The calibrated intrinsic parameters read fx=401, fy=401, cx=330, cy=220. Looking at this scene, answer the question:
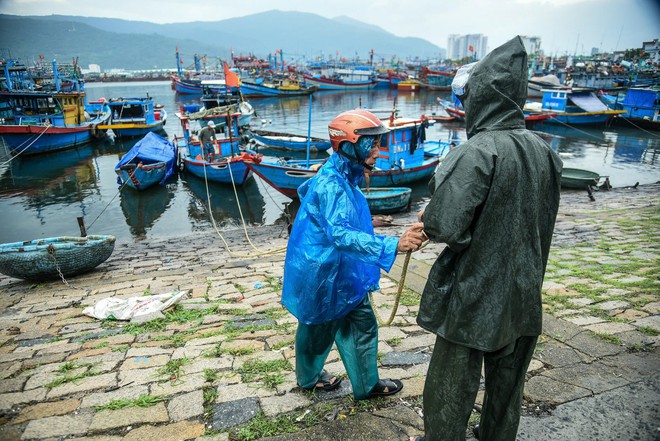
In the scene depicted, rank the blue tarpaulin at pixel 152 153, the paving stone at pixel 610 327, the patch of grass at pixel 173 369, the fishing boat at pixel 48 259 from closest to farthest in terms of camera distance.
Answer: the patch of grass at pixel 173 369, the paving stone at pixel 610 327, the fishing boat at pixel 48 259, the blue tarpaulin at pixel 152 153

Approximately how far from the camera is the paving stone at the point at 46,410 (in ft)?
9.34

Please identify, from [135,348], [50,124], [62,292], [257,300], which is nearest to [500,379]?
[135,348]

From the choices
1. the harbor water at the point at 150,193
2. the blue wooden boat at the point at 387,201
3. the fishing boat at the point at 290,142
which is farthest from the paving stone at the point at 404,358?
the fishing boat at the point at 290,142

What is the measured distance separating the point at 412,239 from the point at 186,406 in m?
2.09

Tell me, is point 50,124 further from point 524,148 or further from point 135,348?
point 524,148

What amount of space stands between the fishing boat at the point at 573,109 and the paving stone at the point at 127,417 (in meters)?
35.8

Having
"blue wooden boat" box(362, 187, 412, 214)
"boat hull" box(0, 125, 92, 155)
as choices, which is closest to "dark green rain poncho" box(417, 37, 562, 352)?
"blue wooden boat" box(362, 187, 412, 214)

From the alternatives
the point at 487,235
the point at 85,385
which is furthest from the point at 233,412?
the point at 487,235

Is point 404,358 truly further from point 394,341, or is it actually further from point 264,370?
point 264,370

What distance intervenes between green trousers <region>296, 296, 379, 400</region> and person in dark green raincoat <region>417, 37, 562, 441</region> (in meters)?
0.72

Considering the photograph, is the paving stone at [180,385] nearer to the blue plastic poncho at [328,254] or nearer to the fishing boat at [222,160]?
the blue plastic poncho at [328,254]

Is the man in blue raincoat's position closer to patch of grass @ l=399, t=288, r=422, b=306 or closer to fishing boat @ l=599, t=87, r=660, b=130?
patch of grass @ l=399, t=288, r=422, b=306

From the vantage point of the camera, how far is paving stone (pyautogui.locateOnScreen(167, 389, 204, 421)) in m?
2.79

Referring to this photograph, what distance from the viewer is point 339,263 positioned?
8.27 feet
